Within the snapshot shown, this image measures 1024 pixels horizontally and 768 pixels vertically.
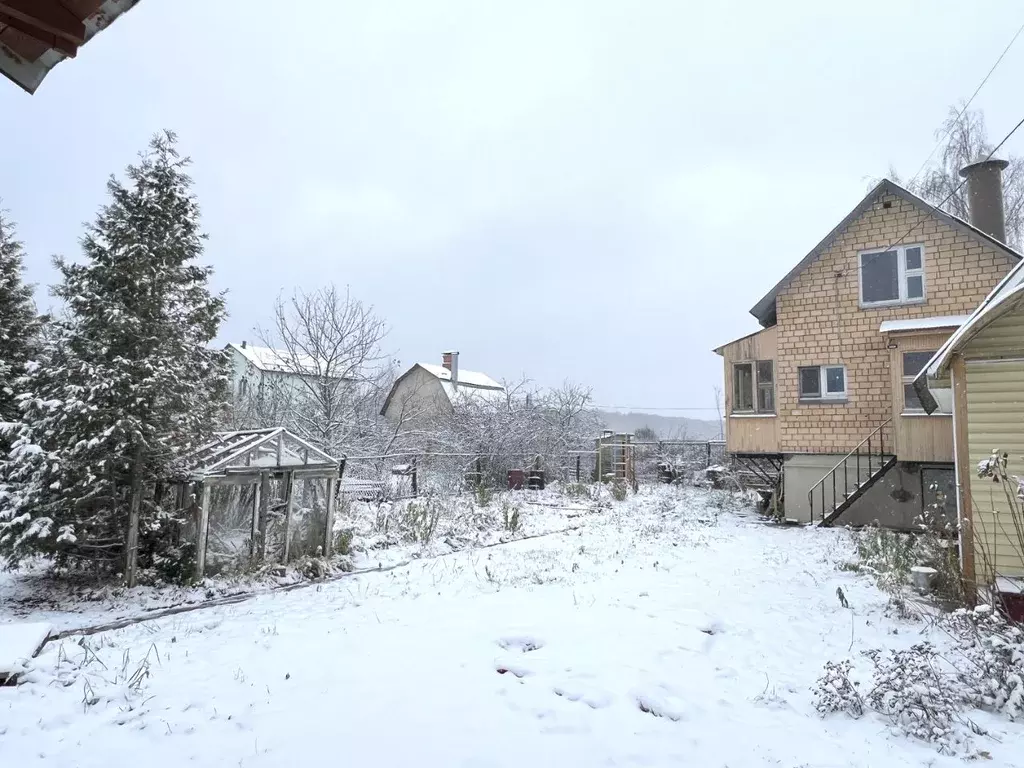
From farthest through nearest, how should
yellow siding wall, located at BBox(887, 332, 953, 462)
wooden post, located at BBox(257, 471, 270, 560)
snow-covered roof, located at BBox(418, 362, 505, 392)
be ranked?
1. snow-covered roof, located at BBox(418, 362, 505, 392)
2. yellow siding wall, located at BBox(887, 332, 953, 462)
3. wooden post, located at BBox(257, 471, 270, 560)

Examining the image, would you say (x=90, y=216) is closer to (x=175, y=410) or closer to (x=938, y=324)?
(x=175, y=410)

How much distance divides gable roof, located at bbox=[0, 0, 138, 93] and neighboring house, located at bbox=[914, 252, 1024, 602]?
8481 millimetres

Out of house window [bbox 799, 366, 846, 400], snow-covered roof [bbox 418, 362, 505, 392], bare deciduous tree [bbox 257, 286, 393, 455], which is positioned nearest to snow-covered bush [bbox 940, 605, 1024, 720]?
house window [bbox 799, 366, 846, 400]

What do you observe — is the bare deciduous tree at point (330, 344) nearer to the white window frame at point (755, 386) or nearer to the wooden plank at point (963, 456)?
the white window frame at point (755, 386)

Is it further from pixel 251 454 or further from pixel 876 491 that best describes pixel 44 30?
pixel 876 491

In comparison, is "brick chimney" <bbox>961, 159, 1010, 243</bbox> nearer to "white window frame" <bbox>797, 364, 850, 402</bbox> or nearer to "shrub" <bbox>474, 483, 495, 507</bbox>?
"white window frame" <bbox>797, 364, 850, 402</bbox>

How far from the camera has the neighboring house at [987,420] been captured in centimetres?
718

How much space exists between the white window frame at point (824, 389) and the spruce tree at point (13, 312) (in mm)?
16553

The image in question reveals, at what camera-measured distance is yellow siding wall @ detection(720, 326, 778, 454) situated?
15.5 meters

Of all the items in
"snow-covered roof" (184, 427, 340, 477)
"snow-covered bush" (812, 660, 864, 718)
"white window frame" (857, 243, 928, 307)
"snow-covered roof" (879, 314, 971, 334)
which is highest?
"white window frame" (857, 243, 928, 307)

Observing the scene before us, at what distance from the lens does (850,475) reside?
14.5 meters

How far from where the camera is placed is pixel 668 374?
7406 centimetres

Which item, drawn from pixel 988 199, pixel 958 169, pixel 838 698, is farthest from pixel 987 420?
pixel 958 169

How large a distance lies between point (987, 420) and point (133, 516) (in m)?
11.5
